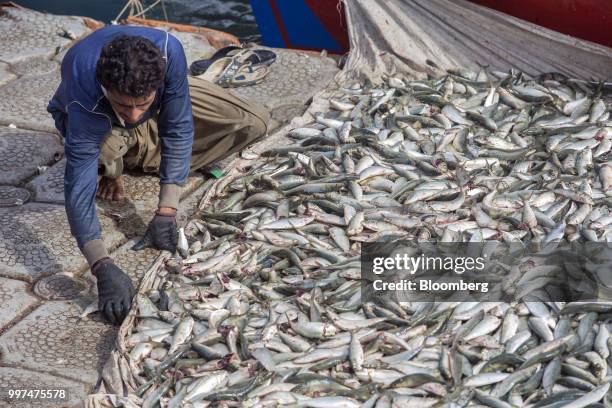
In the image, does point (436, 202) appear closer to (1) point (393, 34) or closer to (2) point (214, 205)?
(2) point (214, 205)

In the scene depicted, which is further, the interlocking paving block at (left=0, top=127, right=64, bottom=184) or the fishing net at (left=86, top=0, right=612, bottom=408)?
the fishing net at (left=86, top=0, right=612, bottom=408)

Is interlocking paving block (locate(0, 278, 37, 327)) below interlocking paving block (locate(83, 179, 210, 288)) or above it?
below

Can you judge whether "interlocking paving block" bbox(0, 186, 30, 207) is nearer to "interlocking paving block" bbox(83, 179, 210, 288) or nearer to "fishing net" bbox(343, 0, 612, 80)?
"interlocking paving block" bbox(83, 179, 210, 288)

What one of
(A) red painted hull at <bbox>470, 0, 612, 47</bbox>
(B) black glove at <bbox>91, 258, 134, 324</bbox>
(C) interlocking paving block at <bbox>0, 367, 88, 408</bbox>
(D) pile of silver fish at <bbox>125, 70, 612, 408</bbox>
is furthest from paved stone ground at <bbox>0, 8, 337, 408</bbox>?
(A) red painted hull at <bbox>470, 0, 612, 47</bbox>

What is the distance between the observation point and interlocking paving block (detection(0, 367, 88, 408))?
3.64 meters

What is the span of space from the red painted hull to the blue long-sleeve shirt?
3.31 meters

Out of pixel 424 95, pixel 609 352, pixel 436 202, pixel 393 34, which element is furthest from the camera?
pixel 393 34

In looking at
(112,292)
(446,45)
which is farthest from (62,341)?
(446,45)

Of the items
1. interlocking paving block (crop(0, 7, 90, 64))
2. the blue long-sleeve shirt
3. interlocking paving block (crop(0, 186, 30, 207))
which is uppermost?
the blue long-sleeve shirt

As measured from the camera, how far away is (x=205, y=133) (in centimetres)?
528

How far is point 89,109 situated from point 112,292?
874mm

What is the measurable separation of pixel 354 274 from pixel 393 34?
3.13 m

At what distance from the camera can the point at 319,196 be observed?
4879 millimetres

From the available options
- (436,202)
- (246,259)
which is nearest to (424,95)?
(436,202)
